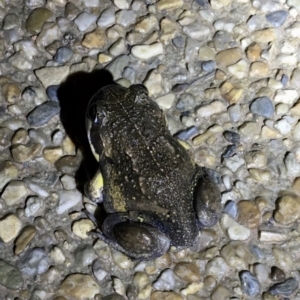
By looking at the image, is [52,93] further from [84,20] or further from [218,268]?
[218,268]

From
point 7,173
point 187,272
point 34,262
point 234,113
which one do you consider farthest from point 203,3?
point 34,262

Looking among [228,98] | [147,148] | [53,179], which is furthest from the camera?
[228,98]

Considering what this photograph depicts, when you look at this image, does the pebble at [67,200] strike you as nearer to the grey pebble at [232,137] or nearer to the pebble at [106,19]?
the grey pebble at [232,137]

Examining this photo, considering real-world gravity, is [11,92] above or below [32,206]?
above

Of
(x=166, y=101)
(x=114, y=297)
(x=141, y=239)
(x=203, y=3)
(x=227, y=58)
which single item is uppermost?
(x=203, y=3)

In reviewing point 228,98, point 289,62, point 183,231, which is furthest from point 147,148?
point 289,62

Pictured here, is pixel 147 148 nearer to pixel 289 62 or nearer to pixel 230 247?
pixel 230 247

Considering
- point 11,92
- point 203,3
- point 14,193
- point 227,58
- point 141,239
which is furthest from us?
point 203,3

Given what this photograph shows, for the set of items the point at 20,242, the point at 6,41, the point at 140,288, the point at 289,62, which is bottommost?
the point at 140,288
